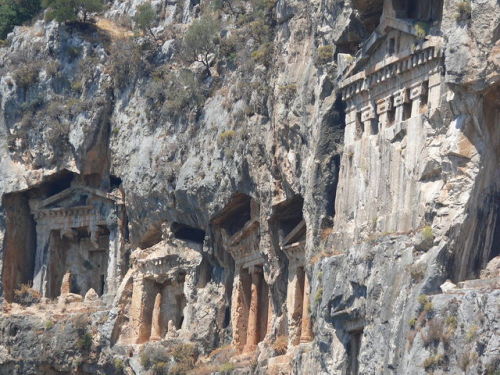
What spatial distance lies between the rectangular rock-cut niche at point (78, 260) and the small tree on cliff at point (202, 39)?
8170 mm

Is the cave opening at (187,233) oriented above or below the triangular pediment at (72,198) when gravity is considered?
below

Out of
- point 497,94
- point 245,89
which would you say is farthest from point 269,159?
point 497,94

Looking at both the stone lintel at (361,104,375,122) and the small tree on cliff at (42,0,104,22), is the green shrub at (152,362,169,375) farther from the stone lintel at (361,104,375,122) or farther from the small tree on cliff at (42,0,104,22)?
the small tree on cliff at (42,0,104,22)

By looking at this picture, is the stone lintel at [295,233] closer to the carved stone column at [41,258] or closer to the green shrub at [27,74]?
the carved stone column at [41,258]

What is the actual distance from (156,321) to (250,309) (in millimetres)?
5385

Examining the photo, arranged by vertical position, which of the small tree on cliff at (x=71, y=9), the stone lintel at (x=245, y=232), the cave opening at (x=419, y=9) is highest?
the small tree on cliff at (x=71, y=9)

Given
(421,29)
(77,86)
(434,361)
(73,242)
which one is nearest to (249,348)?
(73,242)

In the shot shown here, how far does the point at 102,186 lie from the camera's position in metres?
68.2

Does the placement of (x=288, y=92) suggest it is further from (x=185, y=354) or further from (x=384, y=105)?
(x=185, y=354)

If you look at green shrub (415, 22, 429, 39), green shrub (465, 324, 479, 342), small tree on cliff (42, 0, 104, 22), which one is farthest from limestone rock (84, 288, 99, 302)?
green shrub (465, 324, 479, 342)

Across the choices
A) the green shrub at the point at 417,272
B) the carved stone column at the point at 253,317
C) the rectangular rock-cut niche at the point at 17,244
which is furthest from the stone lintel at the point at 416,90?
the rectangular rock-cut niche at the point at 17,244

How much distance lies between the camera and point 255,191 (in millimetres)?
58906

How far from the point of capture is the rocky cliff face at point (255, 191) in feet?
152

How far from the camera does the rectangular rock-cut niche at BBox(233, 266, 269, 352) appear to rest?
6038cm
